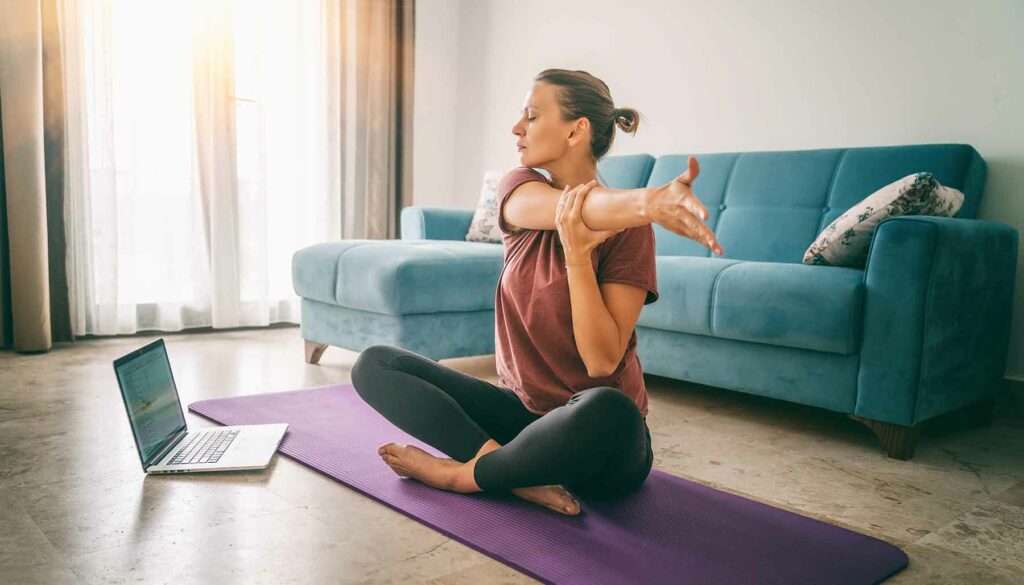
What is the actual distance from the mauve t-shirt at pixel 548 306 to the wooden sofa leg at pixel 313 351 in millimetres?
1703

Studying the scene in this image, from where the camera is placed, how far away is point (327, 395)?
7.84 feet

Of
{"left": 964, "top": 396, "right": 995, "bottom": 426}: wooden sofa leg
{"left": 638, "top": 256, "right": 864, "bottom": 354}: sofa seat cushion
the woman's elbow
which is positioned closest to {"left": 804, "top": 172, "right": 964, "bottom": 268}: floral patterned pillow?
{"left": 638, "top": 256, "right": 864, "bottom": 354}: sofa seat cushion

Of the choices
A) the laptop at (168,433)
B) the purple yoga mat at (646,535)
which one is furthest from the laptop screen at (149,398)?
the purple yoga mat at (646,535)

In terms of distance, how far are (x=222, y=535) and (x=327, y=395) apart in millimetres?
1069

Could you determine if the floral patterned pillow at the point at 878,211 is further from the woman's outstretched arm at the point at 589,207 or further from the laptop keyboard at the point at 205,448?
the laptop keyboard at the point at 205,448

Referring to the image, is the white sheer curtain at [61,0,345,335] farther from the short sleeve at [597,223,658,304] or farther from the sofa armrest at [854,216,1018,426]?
the sofa armrest at [854,216,1018,426]

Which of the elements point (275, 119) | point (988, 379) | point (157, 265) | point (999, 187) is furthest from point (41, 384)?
point (999, 187)

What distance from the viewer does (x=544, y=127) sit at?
1.44m

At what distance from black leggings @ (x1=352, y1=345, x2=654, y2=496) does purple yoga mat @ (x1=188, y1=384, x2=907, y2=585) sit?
0.07 m

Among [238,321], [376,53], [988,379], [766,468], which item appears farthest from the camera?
[376,53]

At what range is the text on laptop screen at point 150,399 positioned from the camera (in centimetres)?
158

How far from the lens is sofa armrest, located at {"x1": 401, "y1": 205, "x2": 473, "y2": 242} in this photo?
3.50m

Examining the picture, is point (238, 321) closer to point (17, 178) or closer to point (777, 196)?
point (17, 178)

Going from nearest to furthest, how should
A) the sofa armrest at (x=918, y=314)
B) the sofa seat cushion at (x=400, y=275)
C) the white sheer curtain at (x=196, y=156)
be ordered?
1. the sofa armrest at (x=918, y=314)
2. the sofa seat cushion at (x=400, y=275)
3. the white sheer curtain at (x=196, y=156)
